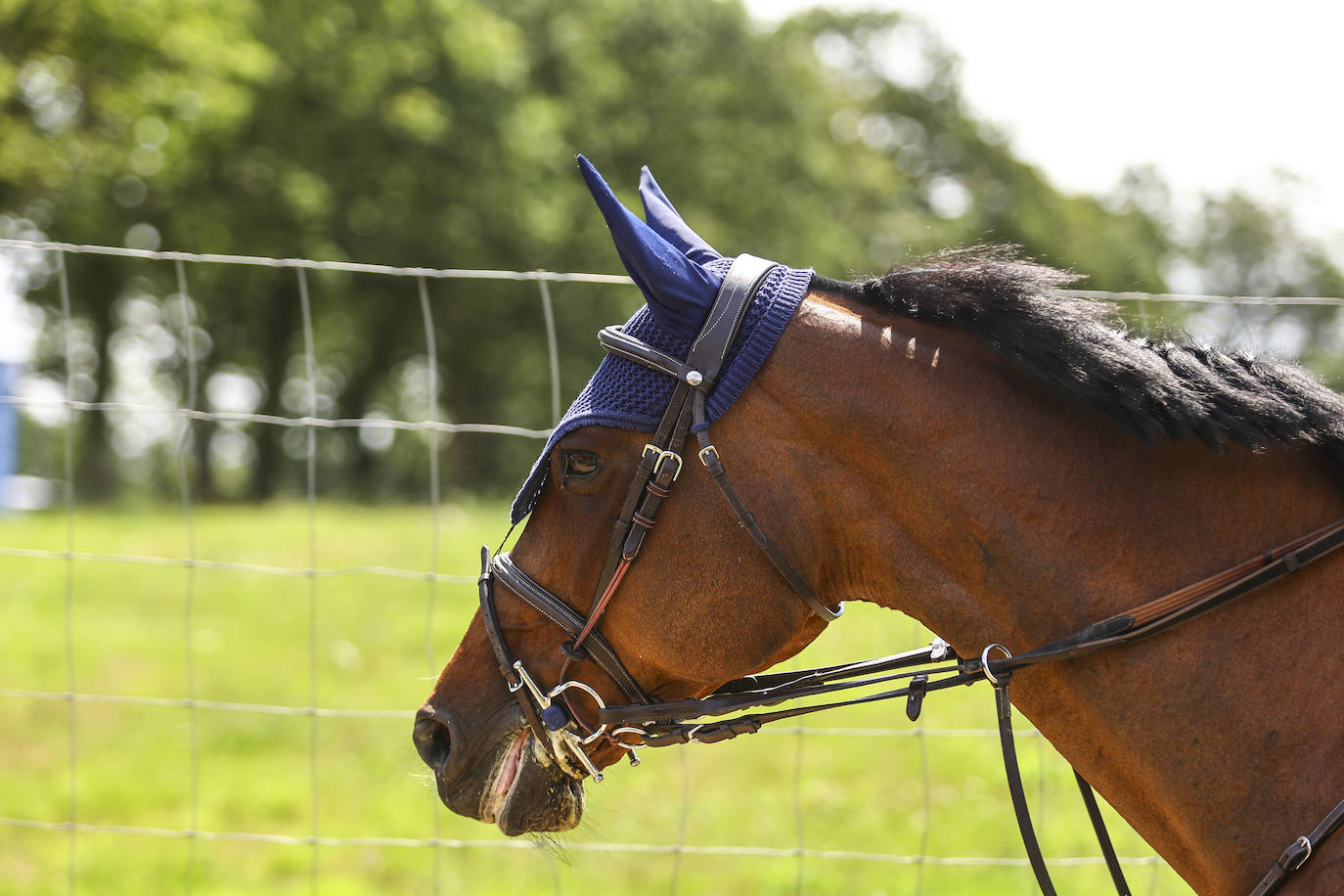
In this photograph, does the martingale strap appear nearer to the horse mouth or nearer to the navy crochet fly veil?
the horse mouth

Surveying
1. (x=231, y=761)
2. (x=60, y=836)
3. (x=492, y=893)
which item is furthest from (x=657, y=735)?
(x=231, y=761)

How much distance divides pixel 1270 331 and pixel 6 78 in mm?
16733

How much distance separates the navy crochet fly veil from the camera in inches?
79.8

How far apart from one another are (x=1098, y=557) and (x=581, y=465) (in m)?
1.00

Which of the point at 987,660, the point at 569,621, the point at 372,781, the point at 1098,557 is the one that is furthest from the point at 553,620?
the point at 372,781

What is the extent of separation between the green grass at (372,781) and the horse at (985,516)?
0.84 meters

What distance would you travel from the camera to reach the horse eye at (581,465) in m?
2.15

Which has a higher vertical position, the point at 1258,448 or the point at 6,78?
the point at 6,78

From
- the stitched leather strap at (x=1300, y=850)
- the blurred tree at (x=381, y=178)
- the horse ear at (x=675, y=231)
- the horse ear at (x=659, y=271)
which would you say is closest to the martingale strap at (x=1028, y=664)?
the stitched leather strap at (x=1300, y=850)

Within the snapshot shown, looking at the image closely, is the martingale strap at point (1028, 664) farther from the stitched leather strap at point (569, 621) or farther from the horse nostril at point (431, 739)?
the horse nostril at point (431, 739)

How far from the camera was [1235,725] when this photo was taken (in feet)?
6.24

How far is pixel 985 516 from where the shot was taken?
1977mm

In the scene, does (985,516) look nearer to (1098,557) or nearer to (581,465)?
(1098,557)

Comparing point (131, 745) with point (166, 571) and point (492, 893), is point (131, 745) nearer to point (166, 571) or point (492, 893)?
point (492, 893)
